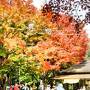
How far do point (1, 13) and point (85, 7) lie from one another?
2077 cm

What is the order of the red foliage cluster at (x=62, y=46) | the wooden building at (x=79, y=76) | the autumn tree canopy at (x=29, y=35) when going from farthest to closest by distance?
the red foliage cluster at (x=62, y=46), the autumn tree canopy at (x=29, y=35), the wooden building at (x=79, y=76)

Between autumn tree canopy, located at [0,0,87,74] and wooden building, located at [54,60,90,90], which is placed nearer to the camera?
wooden building, located at [54,60,90,90]

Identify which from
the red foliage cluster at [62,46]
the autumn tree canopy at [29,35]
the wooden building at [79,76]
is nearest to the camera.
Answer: the wooden building at [79,76]

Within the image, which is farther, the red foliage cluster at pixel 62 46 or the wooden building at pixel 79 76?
the red foliage cluster at pixel 62 46

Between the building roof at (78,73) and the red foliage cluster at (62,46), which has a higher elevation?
the red foliage cluster at (62,46)

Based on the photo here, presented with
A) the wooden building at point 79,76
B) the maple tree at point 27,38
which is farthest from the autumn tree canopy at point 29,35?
the wooden building at point 79,76

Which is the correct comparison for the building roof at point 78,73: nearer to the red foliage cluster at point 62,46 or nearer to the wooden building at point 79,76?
the wooden building at point 79,76

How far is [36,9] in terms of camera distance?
32.2m

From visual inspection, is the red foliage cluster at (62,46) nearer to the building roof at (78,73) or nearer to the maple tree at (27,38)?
the maple tree at (27,38)

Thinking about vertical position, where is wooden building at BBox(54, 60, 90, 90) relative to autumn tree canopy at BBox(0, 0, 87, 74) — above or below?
below

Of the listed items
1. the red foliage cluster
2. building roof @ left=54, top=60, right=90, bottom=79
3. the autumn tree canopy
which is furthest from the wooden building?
the red foliage cluster

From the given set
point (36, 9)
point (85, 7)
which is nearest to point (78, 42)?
point (36, 9)

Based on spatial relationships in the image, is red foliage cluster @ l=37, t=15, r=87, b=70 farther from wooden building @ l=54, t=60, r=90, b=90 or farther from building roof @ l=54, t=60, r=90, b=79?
building roof @ l=54, t=60, r=90, b=79

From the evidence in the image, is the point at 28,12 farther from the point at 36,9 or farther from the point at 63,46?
the point at 63,46
